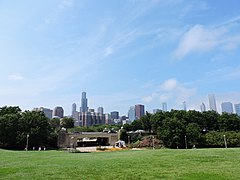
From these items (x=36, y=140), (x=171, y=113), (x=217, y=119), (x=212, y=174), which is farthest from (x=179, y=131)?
(x=212, y=174)

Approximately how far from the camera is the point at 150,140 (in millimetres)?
59750

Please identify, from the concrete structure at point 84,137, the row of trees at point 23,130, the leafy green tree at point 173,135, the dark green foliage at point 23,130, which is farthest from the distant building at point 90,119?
the leafy green tree at point 173,135

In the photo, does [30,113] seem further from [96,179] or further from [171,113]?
[96,179]

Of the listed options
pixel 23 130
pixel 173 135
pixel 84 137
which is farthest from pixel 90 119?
pixel 173 135

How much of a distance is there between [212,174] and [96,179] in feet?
15.2

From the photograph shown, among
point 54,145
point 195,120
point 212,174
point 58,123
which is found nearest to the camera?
point 212,174

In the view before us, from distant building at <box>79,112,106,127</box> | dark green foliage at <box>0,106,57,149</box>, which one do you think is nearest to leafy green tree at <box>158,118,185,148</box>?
dark green foliage at <box>0,106,57,149</box>

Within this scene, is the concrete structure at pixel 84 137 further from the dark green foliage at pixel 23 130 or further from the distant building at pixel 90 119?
the distant building at pixel 90 119

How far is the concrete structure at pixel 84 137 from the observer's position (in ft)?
212

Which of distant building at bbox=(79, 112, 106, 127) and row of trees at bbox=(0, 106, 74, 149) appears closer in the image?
row of trees at bbox=(0, 106, 74, 149)

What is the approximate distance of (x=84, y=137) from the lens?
70938mm

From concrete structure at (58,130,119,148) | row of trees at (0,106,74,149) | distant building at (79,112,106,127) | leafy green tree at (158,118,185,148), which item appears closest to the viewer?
row of trees at (0,106,74,149)

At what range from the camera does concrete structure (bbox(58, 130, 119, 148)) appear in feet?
212

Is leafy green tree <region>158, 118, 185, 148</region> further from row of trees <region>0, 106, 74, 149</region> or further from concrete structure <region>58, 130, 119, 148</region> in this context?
row of trees <region>0, 106, 74, 149</region>
